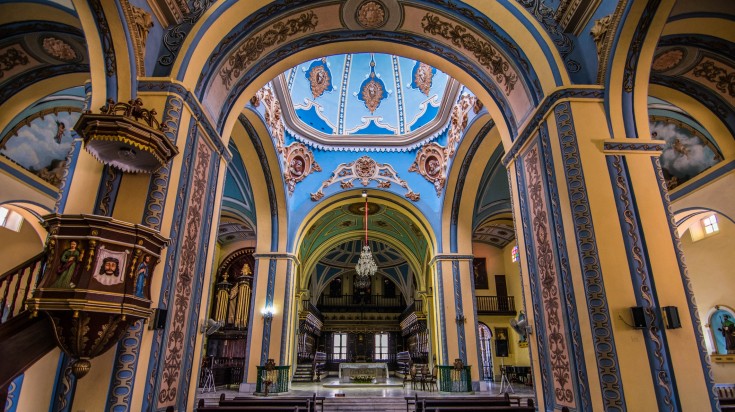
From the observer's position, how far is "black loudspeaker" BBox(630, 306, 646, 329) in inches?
156

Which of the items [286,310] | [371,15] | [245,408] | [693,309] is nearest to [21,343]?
[245,408]

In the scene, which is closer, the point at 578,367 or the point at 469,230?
the point at 578,367

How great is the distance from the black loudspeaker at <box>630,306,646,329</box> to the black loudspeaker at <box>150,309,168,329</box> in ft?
14.7

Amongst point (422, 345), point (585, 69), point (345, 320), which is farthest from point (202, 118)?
point (345, 320)

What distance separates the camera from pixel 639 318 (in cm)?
399

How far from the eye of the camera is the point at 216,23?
5250mm

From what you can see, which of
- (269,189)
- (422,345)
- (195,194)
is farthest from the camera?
(422,345)

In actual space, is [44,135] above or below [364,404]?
above

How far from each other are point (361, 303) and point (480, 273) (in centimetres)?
913

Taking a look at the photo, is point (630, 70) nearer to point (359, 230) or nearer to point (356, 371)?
point (356, 371)

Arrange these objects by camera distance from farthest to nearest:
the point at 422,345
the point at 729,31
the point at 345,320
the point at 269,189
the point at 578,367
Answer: the point at 345,320 < the point at 422,345 < the point at 269,189 < the point at 729,31 < the point at 578,367

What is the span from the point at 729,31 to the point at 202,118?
707 centimetres

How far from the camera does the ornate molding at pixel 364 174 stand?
12.9m

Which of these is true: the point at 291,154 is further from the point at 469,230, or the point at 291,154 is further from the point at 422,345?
the point at 422,345
